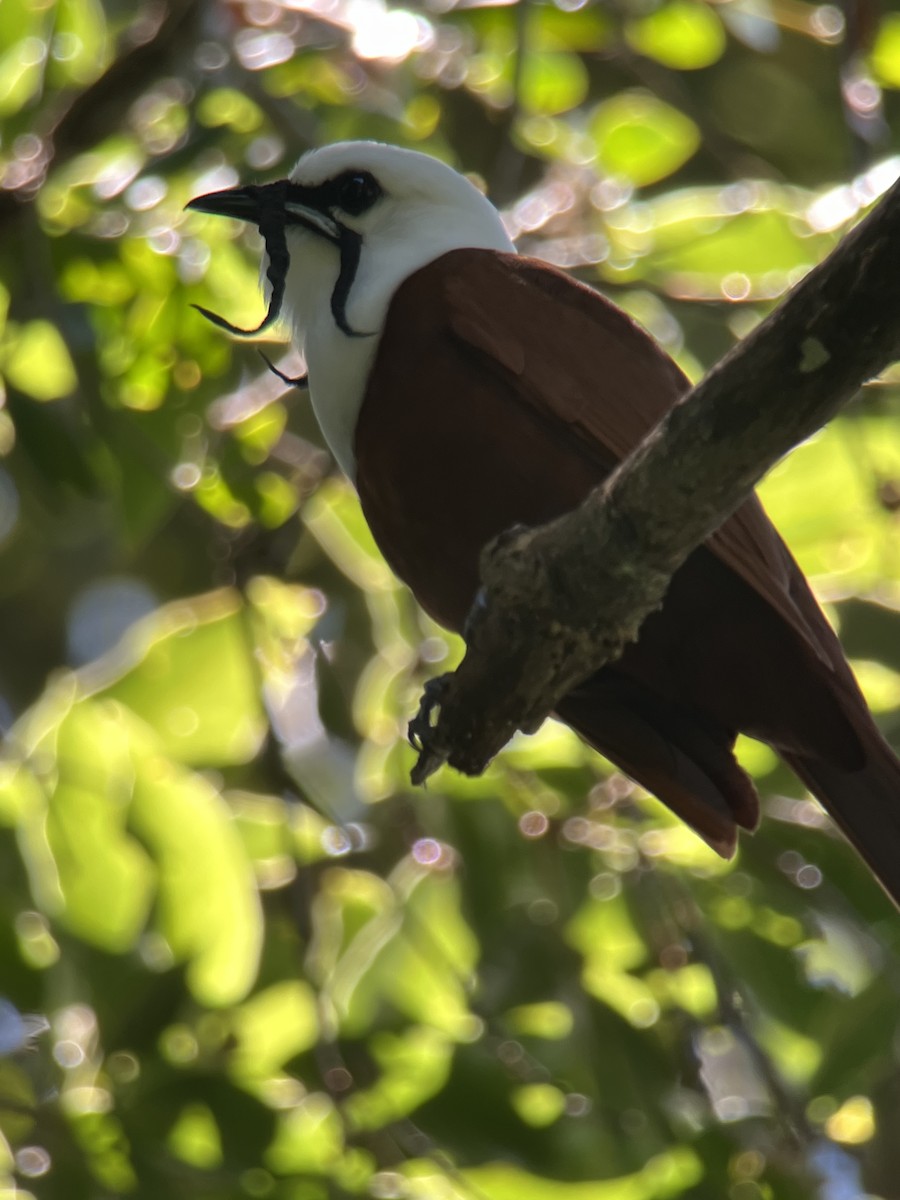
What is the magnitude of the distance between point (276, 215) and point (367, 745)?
105cm

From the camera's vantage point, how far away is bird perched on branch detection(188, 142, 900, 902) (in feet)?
8.60

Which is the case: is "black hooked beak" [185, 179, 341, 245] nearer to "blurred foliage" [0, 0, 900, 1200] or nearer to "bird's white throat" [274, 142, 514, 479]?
"bird's white throat" [274, 142, 514, 479]

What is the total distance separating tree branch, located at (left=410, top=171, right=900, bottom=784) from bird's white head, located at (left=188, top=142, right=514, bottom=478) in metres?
0.74

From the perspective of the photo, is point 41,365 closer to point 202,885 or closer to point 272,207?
point 272,207

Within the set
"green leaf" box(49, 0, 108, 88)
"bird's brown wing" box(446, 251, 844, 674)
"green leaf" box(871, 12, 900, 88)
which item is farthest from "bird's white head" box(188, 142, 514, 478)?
"green leaf" box(871, 12, 900, 88)

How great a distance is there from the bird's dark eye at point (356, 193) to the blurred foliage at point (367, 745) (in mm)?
353

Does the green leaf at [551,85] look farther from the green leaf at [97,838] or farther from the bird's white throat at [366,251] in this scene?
the green leaf at [97,838]

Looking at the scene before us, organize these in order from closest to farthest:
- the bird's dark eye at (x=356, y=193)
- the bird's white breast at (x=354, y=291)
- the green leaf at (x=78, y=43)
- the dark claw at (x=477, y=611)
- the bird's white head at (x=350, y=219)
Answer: the dark claw at (x=477, y=611), the bird's white breast at (x=354, y=291), the bird's white head at (x=350, y=219), the bird's dark eye at (x=356, y=193), the green leaf at (x=78, y=43)

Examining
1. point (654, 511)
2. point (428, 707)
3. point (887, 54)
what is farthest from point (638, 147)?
point (654, 511)

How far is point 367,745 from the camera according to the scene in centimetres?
346

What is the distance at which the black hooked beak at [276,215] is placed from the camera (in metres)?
3.05

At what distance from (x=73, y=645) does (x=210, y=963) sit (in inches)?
98.1

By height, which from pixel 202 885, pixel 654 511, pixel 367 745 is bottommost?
pixel 367 745

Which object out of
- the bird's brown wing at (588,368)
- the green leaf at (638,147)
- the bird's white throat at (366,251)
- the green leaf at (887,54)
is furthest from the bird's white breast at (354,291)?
the green leaf at (887,54)
